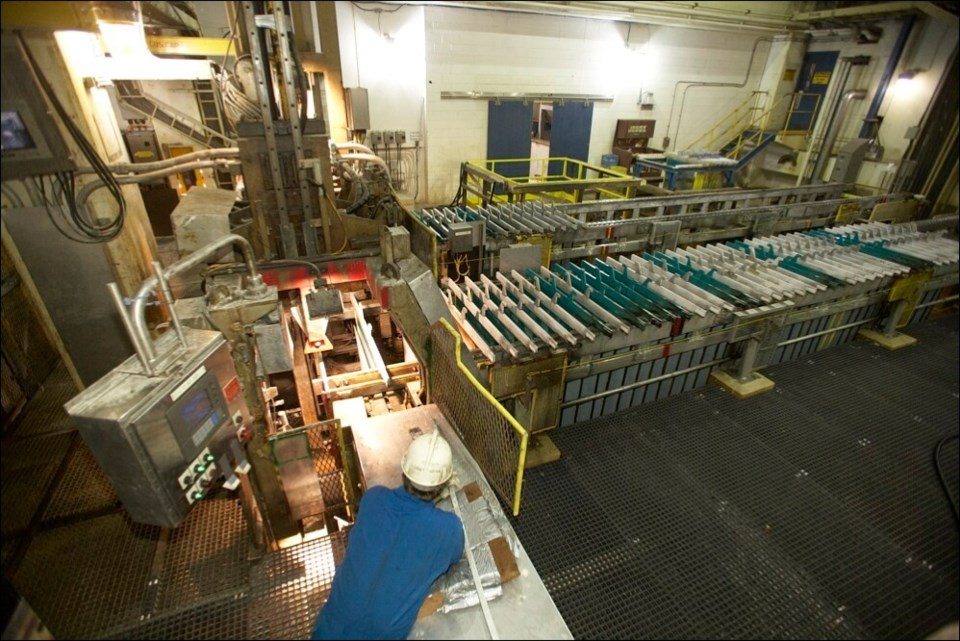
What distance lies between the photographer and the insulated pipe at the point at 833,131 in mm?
10875

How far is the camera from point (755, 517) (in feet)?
11.3

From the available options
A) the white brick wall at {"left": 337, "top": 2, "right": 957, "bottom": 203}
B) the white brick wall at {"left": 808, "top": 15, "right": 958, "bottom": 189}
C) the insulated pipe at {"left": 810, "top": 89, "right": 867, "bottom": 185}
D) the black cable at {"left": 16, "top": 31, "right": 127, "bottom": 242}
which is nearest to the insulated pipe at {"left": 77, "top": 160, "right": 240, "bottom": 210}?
the black cable at {"left": 16, "top": 31, "right": 127, "bottom": 242}

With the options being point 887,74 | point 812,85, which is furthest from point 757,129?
point 887,74

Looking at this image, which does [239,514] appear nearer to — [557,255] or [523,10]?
[557,255]

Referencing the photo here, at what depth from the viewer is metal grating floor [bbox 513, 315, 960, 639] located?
2.83 meters

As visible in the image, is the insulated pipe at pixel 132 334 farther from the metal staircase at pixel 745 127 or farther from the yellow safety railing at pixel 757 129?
the metal staircase at pixel 745 127

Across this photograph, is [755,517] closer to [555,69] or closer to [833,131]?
[555,69]

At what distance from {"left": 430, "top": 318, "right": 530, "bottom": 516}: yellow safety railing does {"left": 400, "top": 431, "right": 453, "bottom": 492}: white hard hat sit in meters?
0.36

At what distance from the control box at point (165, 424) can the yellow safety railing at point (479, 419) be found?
1367 mm

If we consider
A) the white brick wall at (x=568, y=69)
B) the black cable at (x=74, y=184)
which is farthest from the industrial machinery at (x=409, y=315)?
the white brick wall at (x=568, y=69)

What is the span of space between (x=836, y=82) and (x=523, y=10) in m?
8.32

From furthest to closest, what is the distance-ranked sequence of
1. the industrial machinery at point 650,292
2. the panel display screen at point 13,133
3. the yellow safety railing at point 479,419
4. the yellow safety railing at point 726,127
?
the yellow safety railing at point 726,127 → the industrial machinery at point 650,292 → the yellow safety railing at point 479,419 → the panel display screen at point 13,133

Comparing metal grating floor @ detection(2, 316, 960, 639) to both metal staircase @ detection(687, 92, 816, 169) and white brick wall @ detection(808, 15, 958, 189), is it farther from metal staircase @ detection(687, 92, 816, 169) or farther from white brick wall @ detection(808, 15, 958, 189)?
metal staircase @ detection(687, 92, 816, 169)

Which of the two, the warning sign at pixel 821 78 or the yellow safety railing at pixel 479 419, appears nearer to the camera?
the yellow safety railing at pixel 479 419
